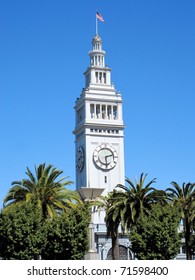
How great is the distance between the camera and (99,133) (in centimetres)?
12925

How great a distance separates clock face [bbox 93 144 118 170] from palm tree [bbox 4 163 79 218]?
206 feet

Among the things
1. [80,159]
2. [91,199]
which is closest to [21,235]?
[91,199]

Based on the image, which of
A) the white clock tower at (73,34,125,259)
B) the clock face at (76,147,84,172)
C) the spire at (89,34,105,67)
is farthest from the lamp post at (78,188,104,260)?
the spire at (89,34,105,67)

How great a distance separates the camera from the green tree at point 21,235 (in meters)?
56.2

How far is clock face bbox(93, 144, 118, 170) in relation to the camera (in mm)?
127688

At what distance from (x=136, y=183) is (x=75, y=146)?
2729 inches

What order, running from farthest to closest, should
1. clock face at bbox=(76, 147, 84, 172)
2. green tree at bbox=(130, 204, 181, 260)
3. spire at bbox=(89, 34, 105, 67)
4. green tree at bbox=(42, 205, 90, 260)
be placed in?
spire at bbox=(89, 34, 105, 67) → clock face at bbox=(76, 147, 84, 172) → green tree at bbox=(130, 204, 181, 260) → green tree at bbox=(42, 205, 90, 260)

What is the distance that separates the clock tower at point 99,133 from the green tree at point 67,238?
219 feet

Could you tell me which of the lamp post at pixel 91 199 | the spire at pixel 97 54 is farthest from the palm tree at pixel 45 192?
the spire at pixel 97 54

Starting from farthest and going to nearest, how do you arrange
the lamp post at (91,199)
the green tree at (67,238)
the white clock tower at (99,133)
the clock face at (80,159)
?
the clock face at (80,159) < the white clock tower at (99,133) < the lamp post at (91,199) < the green tree at (67,238)

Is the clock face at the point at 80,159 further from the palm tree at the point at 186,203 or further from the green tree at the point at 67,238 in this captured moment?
the green tree at the point at 67,238

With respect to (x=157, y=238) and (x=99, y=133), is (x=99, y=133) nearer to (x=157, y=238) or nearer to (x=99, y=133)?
(x=99, y=133)

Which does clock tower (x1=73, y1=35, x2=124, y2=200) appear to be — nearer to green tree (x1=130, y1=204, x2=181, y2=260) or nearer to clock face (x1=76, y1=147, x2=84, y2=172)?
clock face (x1=76, y1=147, x2=84, y2=172)
